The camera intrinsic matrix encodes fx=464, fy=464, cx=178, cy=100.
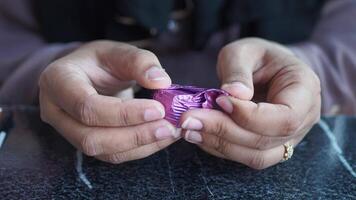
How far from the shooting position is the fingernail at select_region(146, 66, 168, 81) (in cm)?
39

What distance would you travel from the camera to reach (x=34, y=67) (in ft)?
2.02

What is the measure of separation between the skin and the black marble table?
0.7 inches

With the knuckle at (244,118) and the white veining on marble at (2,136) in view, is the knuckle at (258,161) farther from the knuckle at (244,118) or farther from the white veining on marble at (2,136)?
the white veining on marble at (2,136)

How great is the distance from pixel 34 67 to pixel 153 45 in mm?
176

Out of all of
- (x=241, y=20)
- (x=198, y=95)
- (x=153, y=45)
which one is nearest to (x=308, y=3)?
(x=241, y=20)

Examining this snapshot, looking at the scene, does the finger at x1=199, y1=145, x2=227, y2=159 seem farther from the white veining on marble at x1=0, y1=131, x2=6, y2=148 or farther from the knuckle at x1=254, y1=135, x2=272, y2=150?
the white veining on marble at x1=0, y1=131, x2=6, y2=148

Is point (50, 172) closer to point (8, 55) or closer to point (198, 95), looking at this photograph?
point (198, 95)

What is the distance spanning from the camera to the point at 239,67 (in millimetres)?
433

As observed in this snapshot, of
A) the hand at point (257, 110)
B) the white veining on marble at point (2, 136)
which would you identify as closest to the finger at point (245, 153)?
the hand at point (257, 110)

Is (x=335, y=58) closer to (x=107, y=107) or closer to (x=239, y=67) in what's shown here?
(x=239, y=67)

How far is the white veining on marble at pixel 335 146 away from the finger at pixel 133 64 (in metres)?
0.19

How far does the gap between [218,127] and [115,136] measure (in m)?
0.09

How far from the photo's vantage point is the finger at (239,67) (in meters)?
0.39

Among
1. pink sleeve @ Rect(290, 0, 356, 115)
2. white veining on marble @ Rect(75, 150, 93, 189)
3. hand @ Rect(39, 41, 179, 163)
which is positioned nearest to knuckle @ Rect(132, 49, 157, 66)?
hand @ Rect(39, 41, 179, 163)
